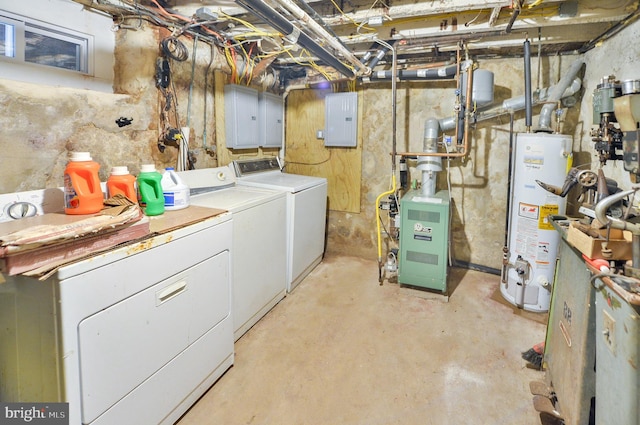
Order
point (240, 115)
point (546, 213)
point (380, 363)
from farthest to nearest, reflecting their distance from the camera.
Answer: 1. point (240, 115)
2. point (546, 213)
3. point (380, 363)

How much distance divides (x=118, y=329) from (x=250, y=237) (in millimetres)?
1046

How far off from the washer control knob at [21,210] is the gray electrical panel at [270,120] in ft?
6.81

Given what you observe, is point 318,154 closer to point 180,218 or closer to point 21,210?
point 180,218

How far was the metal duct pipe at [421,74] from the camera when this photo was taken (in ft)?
9.35

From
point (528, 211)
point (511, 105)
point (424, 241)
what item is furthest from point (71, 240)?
point (511, 105)

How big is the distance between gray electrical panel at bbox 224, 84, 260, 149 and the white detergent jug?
1.10m

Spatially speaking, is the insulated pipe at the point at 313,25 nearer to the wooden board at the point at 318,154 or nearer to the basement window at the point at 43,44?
the wooden board at the point at 318,154

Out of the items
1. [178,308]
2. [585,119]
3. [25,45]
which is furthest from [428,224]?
[25,45]

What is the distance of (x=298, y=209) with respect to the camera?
2.78 m

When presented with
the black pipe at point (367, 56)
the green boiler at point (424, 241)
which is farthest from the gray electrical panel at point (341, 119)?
the green boiler at point (424, 241)

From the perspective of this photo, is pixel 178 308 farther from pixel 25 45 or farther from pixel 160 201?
pixel 25 45

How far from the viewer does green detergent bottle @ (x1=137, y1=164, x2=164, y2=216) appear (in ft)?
5.43

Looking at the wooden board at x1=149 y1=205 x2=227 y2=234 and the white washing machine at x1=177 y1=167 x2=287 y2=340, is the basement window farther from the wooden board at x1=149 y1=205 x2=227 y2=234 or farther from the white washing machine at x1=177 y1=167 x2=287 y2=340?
the wooden board at x1=149 y1=205 x2=227 y2=234

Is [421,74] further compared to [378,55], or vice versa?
[421,74]
